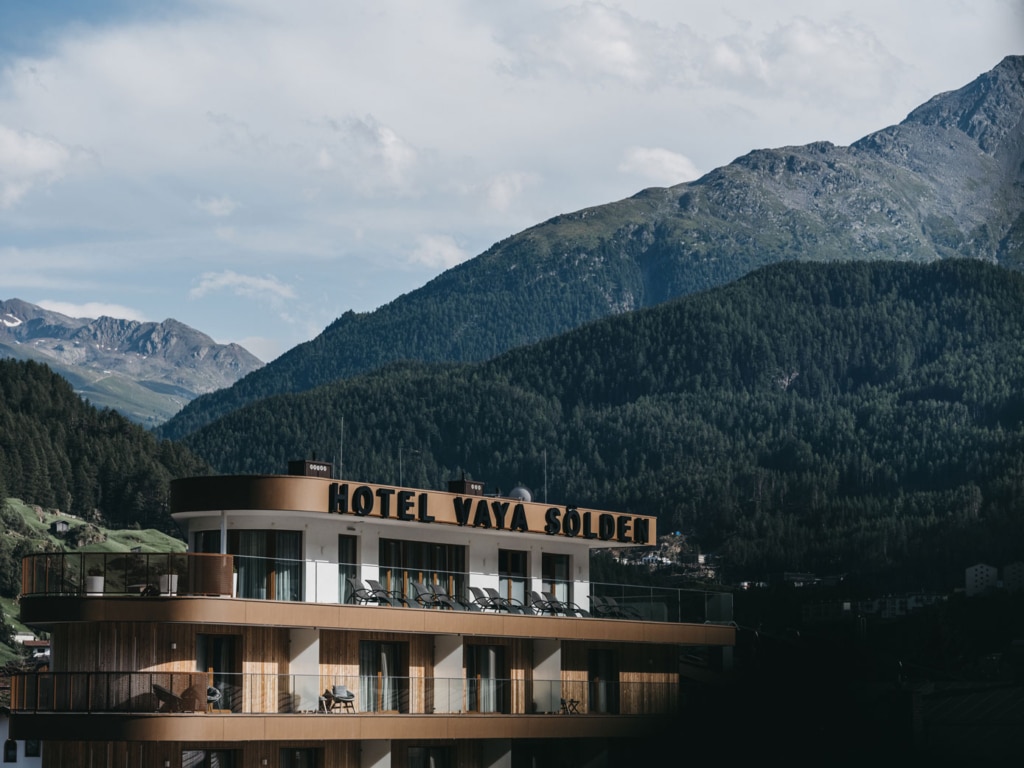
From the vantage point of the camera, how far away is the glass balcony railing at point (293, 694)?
46531mm

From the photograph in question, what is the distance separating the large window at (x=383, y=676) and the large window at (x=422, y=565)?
192 centimetres

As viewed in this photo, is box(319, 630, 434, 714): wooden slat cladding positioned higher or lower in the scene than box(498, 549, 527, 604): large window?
lower

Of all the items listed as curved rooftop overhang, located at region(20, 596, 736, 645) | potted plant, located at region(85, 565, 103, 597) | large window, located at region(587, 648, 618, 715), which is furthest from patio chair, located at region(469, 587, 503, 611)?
potted plant, located at region(85, 565, 103, 597)

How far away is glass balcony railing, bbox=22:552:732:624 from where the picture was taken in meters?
47.2

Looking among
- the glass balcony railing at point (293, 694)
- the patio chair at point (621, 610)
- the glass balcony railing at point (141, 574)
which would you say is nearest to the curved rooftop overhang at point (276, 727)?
the glass balcony railing at point (293, 694)

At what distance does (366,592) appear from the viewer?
2045 inches

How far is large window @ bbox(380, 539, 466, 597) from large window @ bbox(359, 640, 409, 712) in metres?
1.92

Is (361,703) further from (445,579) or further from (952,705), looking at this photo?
(952,705)

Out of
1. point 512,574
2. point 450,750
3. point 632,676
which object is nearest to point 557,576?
point 512,574

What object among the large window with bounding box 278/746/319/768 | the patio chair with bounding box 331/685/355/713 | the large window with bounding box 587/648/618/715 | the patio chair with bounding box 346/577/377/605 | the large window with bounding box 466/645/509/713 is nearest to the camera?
the large window with bounding box 278/746/319/768

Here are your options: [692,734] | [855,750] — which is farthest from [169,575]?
[855,750]

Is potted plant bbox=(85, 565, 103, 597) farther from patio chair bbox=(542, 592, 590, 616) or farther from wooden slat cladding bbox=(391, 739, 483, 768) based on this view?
patio chair bbox=(542, 592, 590, 616)

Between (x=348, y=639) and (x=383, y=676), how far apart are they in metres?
1.67

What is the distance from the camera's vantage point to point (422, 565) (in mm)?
55469
